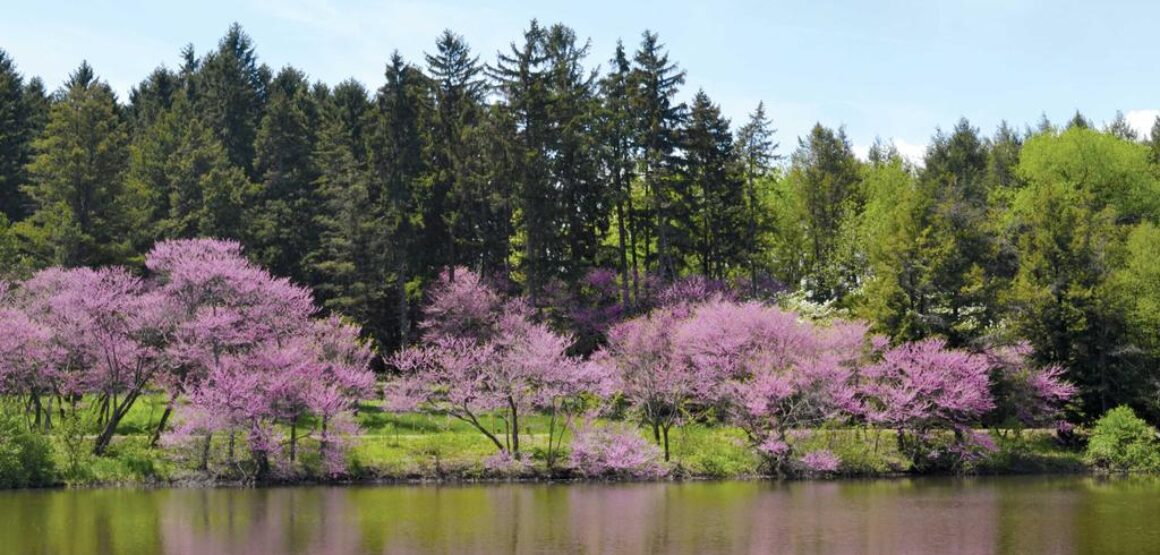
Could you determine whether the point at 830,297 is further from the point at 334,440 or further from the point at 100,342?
the point at 100,342

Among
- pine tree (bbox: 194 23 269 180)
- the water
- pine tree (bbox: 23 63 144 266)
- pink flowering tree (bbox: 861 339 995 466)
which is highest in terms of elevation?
pine tree (bbox: 194 23 269 180)

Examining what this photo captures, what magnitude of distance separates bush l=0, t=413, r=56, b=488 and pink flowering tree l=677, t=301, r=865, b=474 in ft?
93.7

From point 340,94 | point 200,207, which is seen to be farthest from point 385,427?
point 340,94

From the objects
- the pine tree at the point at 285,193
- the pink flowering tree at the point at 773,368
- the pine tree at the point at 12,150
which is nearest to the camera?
the pink flowering tree at the point at 773,368

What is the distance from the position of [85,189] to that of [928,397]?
51.3 metres

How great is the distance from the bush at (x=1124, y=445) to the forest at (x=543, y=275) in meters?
2.85

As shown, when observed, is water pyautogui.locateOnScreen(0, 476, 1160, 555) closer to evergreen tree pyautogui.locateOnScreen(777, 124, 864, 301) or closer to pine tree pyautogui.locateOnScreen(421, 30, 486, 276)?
pine tree pyautogui.locateOnScreen(421, 30, 486, 276)

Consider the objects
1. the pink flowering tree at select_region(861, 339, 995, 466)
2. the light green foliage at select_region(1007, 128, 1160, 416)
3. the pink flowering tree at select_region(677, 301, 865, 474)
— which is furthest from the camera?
the light green foliage at select_region(1007, 128, 1160, 416)

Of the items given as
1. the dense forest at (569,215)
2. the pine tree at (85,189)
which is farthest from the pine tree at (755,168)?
Result: the pine tree at (85,189)

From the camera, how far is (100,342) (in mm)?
45469

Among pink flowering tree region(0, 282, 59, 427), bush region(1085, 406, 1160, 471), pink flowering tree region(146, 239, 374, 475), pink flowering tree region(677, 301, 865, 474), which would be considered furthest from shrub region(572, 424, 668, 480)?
pink flowering tree region(0, 282, 59, 427)

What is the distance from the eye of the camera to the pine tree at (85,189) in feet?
203

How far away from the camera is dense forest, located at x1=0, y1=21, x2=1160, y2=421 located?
2105 inches

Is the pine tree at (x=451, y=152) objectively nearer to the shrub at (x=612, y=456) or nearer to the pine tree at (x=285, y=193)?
the pine tree at (x=285, y=193)
